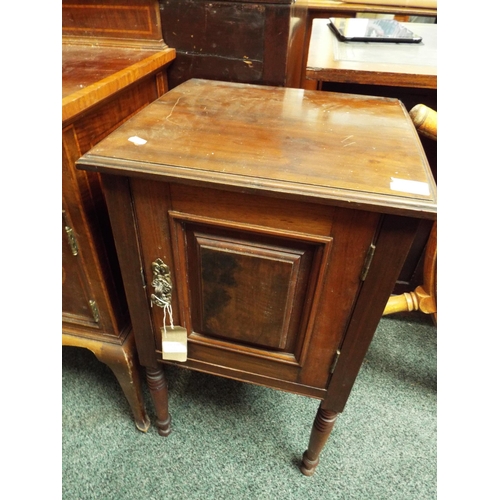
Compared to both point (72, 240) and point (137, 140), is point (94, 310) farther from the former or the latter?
point (137, 140)

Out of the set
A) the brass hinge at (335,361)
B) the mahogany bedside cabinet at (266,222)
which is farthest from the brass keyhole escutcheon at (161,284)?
the brass hinge at (335,361)

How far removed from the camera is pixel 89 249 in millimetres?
657

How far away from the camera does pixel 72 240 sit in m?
0.64

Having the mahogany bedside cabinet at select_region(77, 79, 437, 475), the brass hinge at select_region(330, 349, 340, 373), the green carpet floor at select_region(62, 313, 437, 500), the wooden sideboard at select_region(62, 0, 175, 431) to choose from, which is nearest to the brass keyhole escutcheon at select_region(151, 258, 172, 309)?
the mahogany bedside cabinet at select_region(77, 79, 437, 475)

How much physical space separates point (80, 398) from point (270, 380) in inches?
24.5

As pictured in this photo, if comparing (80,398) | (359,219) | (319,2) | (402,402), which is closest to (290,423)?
(402,402)

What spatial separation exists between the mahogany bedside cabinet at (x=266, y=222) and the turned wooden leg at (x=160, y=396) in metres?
0.10

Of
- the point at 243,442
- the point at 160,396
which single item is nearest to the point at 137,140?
the point at 160,396

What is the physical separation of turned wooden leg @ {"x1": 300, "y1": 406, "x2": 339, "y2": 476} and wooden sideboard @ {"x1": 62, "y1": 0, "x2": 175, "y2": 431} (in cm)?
41

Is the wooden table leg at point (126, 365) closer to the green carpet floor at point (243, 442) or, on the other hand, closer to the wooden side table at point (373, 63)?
the green carpet floor at point (243, 442)

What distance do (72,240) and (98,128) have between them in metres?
0.20

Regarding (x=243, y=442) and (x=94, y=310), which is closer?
(x=94, y=310)

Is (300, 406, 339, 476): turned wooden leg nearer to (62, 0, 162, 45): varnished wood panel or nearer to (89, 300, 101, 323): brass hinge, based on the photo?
(89, 300, 101, 323): brass hinge

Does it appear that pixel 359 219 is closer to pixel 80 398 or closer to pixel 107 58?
Result: pixel 107 58
